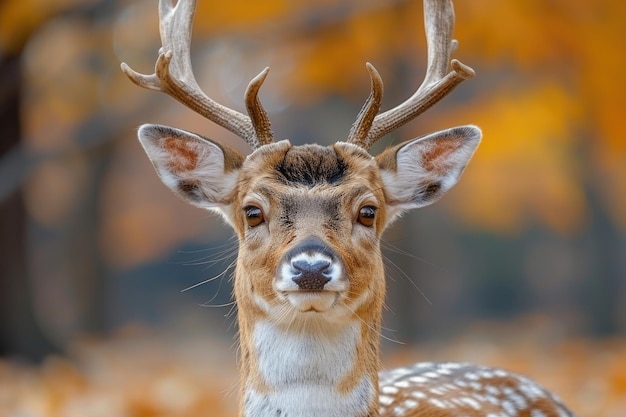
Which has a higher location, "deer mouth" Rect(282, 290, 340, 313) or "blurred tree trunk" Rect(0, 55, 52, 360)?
"deer mouth" Rect(282, 290, 340, 313)

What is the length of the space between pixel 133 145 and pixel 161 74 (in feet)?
60.9

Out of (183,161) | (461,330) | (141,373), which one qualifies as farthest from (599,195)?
(183,161)

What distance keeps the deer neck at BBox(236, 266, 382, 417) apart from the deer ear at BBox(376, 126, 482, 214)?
2.42 feet

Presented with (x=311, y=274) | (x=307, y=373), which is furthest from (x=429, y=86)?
(x=307, y=373)

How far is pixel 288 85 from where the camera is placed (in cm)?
1575

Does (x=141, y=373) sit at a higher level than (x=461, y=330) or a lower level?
higher

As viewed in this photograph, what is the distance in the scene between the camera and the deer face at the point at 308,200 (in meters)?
4.40

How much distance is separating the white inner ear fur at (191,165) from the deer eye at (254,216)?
32cm

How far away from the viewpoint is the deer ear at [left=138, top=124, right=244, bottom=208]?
16.7 ft

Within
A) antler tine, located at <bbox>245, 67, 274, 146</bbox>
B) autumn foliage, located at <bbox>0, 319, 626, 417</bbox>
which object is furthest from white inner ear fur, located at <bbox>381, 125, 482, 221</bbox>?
autumn foliage, located at <bbox>0, 319, 626, 417</bbox>

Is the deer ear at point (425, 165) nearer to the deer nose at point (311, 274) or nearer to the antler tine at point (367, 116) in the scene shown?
the antler tine at point (367, 116)

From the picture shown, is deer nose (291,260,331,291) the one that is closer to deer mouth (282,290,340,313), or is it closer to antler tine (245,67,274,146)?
deer mouth (282,290,340,313)

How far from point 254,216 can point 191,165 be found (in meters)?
0.52

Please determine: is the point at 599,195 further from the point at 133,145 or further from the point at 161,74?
the point at 161,74
